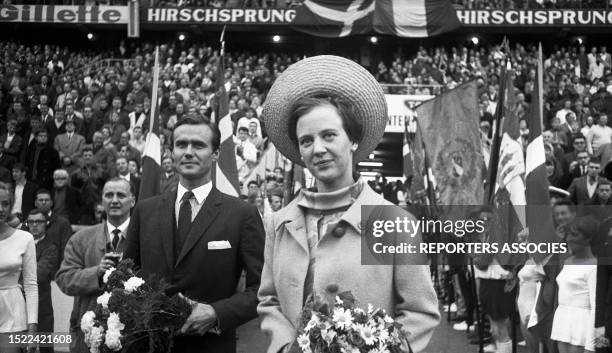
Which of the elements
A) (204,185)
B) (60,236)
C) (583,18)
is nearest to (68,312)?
(60,236)

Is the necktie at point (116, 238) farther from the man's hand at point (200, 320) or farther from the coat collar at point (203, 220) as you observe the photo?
the man's hand at point (200, 320)

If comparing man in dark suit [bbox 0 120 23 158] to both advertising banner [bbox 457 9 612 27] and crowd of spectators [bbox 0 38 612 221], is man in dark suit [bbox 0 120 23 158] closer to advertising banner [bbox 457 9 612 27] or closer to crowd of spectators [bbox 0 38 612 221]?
crowd of spectators [bbox 0 38 612 221]

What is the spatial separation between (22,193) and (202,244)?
28.2 ft

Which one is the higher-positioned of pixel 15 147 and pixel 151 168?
pixel 15 147

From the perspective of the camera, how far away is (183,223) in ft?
11.8

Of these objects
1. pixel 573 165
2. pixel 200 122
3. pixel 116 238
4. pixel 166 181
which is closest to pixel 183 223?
pixel 200 122

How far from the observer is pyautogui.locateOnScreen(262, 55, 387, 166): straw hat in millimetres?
2873

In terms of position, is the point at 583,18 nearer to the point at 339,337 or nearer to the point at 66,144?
the point at 66,144

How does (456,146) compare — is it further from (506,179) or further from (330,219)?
(330,219)

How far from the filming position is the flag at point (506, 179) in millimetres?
7168

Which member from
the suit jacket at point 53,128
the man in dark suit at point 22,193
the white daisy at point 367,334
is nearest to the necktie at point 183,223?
the white daisy at point 367,334

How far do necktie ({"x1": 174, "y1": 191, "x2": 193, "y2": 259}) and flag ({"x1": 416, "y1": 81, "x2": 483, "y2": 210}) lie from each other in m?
5.11

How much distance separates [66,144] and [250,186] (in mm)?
5043

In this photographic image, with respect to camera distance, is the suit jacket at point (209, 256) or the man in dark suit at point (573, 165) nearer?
the suit jacket at point (209, 256)
